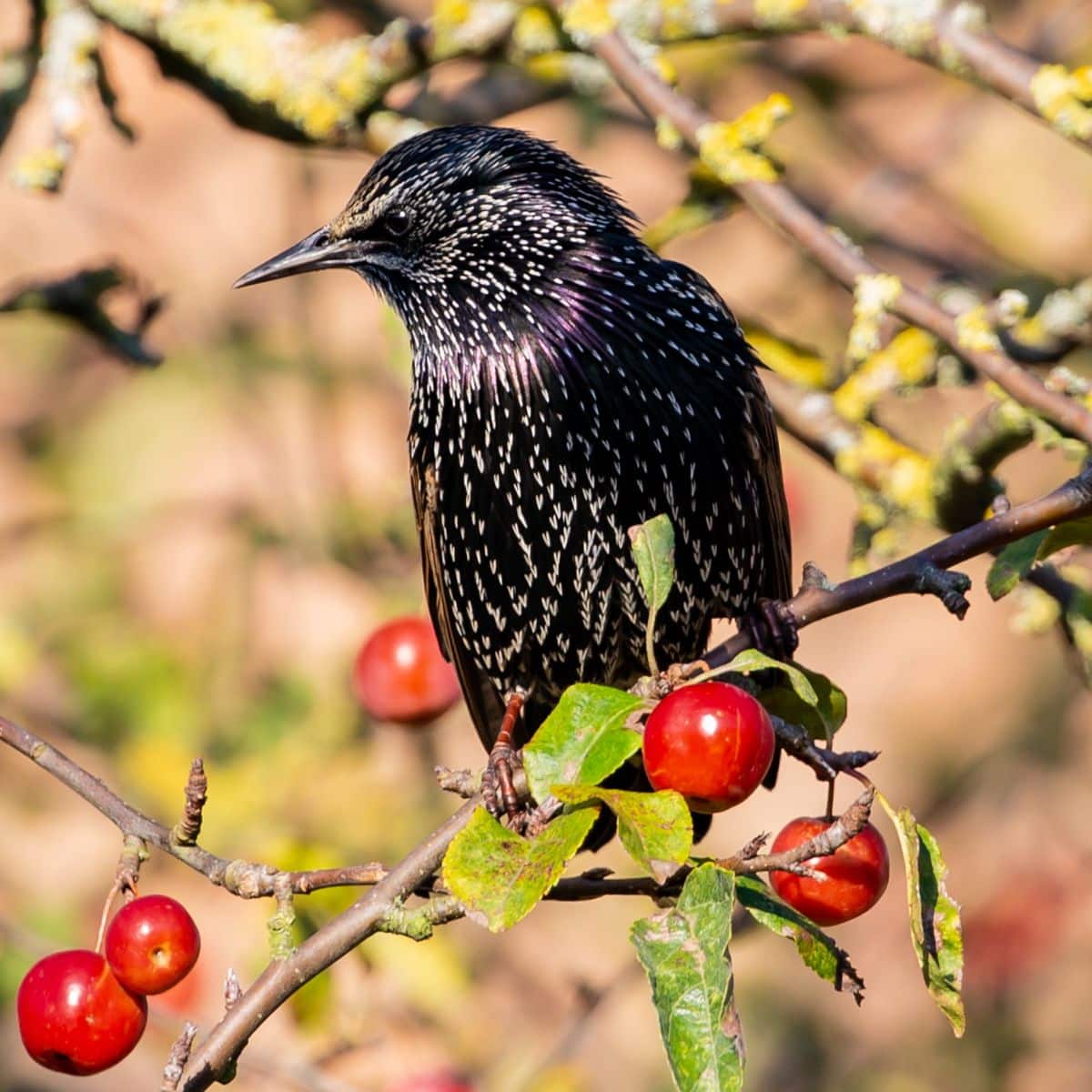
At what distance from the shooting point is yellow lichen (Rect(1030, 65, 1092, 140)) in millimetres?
2467

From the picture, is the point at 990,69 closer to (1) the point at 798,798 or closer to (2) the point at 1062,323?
(2) the point at 1062,323

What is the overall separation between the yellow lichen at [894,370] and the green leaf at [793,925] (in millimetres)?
1369

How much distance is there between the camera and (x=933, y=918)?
1.89 metres

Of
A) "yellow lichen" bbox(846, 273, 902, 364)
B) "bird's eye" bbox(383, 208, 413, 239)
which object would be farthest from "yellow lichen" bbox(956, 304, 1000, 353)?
"bird's eye" bbox(383, 208, 413, 239)

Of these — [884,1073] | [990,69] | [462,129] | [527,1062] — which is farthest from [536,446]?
[884,1073]

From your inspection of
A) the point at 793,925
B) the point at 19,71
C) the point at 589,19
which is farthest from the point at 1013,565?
the point at 19,71

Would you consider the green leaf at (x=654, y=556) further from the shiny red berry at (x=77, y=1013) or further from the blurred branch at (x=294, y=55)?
the blurred branch at (x=294, y=55)

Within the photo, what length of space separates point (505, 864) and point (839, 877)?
45 centimetres

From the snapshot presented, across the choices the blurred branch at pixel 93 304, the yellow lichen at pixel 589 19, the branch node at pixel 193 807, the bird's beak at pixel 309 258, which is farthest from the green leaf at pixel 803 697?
the blurred branch at pixel 93 304

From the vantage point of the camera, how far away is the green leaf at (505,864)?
1.76m

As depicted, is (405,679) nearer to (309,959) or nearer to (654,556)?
(654,556)

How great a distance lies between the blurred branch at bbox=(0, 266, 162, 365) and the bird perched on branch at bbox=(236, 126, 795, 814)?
33 centimetres

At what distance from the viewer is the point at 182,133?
17.4ft

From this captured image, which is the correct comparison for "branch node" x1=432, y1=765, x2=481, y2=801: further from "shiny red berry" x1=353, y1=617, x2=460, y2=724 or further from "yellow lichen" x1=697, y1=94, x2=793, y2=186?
"yellow lichen" x1=697, y1=94, x2=793, y2=186
